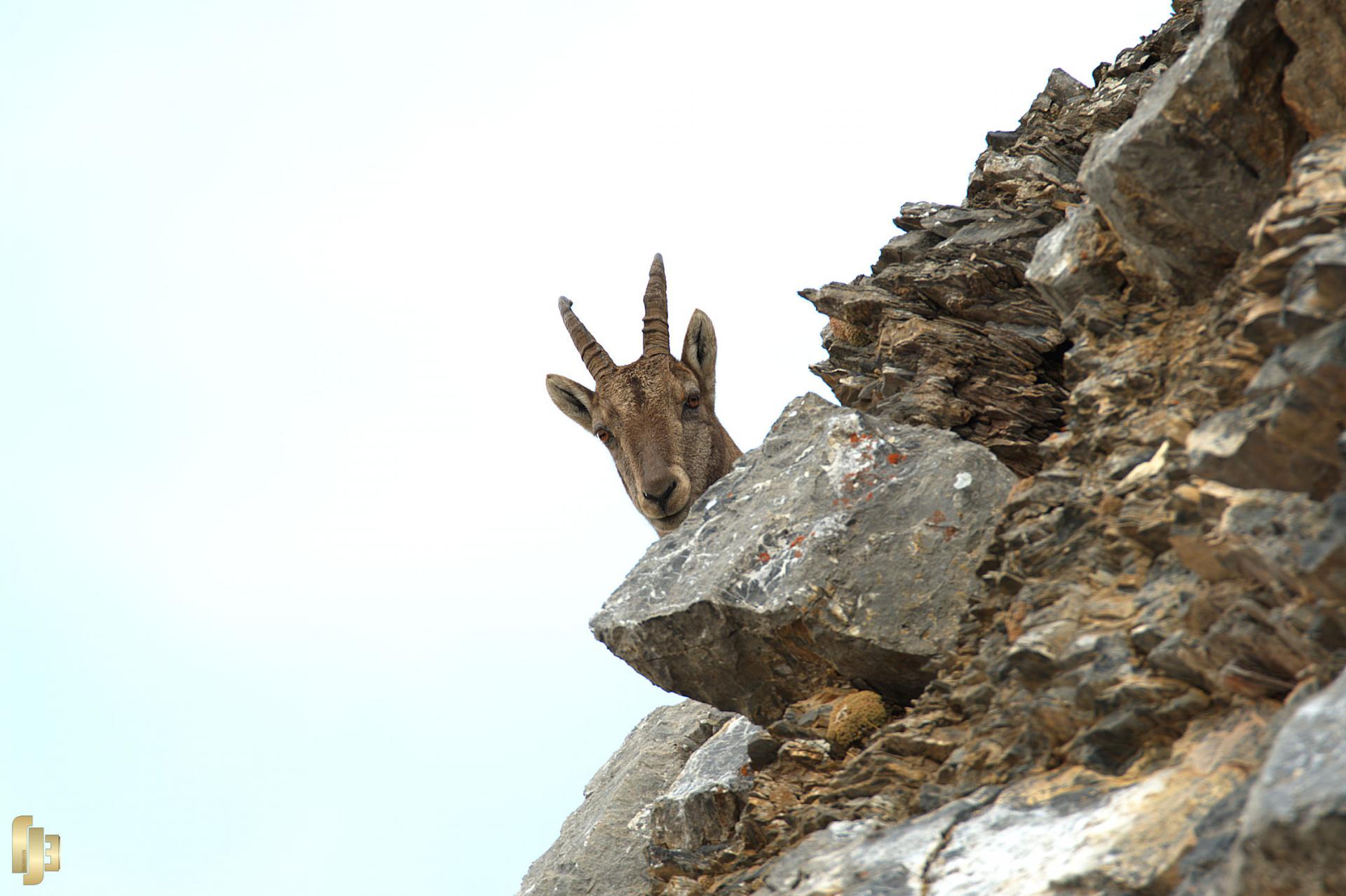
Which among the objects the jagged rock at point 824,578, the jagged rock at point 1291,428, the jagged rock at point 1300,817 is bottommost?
the jagged rock at point 1300,817

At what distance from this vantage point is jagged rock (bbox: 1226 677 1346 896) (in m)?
3.24

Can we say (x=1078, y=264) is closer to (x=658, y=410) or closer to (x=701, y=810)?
(x=701, y=810)

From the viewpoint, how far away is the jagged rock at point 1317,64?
5195 mm

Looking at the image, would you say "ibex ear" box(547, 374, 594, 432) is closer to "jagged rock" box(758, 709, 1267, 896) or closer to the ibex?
the ibex

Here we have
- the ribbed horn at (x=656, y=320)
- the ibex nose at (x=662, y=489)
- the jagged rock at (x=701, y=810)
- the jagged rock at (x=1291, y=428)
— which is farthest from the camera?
the ribbed horn at (x=656, y=320)

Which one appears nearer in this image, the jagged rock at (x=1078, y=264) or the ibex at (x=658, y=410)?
the jagged rock at (x=1078, y=264)

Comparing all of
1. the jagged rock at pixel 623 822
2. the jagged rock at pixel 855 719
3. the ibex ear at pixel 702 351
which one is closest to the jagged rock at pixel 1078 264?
the jagged rock at pixel 855 719

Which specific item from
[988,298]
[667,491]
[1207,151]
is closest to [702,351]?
[667,491]

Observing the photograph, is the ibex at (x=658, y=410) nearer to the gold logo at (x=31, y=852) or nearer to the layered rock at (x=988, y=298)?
the layered rock at (x=988, y=298)

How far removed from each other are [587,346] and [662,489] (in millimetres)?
2706

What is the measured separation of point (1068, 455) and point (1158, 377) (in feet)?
2.04

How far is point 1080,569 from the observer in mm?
5633

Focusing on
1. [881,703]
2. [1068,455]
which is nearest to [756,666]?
[881,703]

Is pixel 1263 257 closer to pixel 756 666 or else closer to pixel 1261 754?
pixel 1261 754
